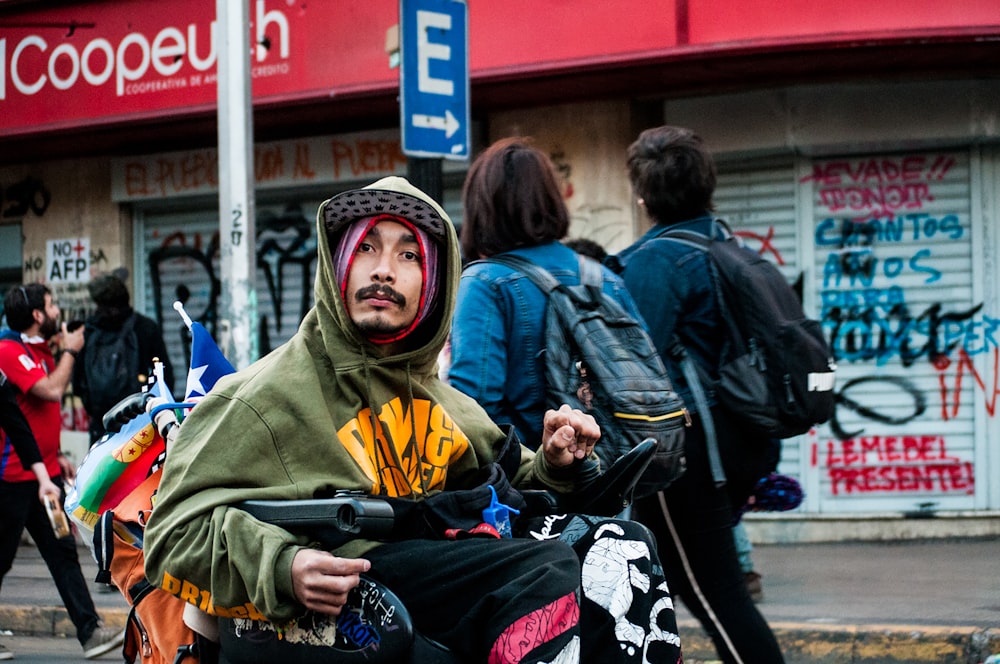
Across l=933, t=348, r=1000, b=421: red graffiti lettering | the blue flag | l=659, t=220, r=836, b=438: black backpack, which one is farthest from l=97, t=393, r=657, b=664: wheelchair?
l=933, t=348, r=1000, b=421: red graffiti lettering

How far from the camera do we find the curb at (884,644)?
5867mm

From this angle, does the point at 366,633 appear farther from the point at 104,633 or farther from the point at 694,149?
the point at 104,633

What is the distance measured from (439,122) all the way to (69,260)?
675cm

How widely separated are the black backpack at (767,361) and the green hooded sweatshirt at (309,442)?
1.37 m

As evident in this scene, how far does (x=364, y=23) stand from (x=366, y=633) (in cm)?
846

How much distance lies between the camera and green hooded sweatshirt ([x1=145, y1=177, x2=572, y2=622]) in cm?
237

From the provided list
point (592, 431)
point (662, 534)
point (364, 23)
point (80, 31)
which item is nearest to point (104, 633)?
point (662, 534)

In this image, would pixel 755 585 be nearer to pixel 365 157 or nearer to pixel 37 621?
pixel 37 621

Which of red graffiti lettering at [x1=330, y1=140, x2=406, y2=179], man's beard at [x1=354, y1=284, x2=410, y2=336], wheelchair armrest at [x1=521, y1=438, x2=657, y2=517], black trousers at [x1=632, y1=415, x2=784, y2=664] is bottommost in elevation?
black trousers at [x1=632, y1=415, x2=784, y2=664]

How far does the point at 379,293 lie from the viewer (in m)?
2.70

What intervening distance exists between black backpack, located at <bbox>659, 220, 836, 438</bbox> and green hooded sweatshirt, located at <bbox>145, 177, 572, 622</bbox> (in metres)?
1.37

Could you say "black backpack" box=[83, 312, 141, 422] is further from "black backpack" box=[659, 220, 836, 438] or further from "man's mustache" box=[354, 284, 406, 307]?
"man's mustache" box=[354, 284, 406, 307]

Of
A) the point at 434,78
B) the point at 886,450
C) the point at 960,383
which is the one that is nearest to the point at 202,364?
the point at 434,78

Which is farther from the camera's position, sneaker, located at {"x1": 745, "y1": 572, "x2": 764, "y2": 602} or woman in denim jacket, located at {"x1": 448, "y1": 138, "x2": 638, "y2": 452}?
sneaker, located at {"x1": 745, "y1": 572, "x2": 764, "y2": 602}
